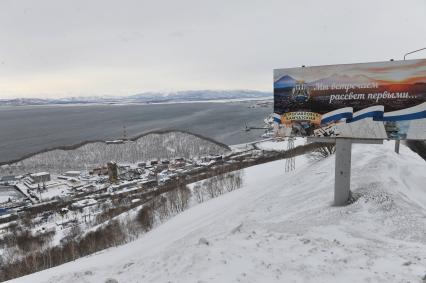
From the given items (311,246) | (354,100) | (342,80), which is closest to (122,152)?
(342,80)

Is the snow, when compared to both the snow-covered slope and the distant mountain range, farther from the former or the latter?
the distant mountain range

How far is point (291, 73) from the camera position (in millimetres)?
9352

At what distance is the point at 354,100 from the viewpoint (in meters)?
8.67

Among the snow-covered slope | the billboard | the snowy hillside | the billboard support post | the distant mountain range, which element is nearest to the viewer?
the snow-covered slope

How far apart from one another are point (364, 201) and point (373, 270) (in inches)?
145

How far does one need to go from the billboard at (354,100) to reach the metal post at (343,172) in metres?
0.57

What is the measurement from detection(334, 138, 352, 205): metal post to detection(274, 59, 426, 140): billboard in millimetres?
571

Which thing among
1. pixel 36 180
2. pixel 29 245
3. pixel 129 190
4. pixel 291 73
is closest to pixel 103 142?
pixel 36 180

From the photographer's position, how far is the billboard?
812 cm

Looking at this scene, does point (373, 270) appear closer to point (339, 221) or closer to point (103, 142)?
point (339, 221)

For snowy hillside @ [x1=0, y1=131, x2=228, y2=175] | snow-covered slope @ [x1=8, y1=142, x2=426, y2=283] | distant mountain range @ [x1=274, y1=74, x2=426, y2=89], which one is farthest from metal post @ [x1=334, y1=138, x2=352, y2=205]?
snowy hillside @ [x1=0, y1=131, x2=228, y2=175]

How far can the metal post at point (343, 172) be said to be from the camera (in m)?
9.40

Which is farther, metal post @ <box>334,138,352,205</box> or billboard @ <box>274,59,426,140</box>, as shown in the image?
metal post @ <box>334,138,352,205</box>

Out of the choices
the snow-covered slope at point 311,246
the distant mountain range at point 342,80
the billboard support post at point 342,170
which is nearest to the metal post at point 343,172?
the billboard support post at point 342,170
